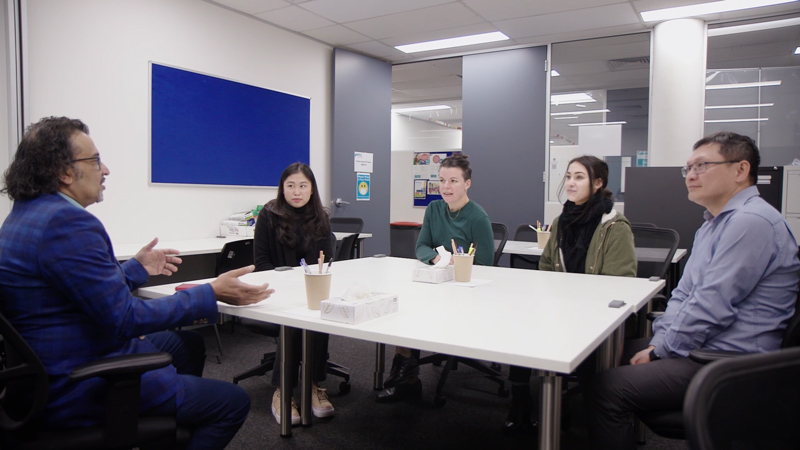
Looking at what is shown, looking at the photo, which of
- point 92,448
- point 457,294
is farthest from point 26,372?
point 457,294

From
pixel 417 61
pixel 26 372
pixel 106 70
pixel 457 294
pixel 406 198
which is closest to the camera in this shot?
pixel 26 372

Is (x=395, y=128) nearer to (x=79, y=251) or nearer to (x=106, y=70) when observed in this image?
(x=106, y=70)

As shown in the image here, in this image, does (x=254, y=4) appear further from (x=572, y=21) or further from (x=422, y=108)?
(x=422, y=108)

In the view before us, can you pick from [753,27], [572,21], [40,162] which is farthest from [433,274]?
[753,27]

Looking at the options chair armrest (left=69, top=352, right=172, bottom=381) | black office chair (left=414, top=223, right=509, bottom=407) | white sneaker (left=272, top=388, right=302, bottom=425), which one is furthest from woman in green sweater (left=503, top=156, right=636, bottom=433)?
chair armrest (left=69, top=352, right=172, bottom=381)

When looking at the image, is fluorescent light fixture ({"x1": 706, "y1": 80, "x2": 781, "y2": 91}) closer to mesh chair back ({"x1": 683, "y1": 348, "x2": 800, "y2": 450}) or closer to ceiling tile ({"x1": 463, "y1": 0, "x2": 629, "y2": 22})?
ceiling tile ({"x1": 463, "y1": 0, "x2": 629, "y2": 22})

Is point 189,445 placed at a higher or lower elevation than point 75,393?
lower

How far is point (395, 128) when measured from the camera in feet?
34.6

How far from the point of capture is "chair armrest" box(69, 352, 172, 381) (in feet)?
3.78

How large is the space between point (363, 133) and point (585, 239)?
3971 mm

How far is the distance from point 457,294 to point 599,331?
1.99 feet

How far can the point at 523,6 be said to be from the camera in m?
4.55

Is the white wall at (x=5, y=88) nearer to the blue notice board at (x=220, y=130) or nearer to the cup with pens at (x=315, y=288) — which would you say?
the blue notice board at (x=220, y=130)

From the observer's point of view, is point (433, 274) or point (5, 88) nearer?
point (433, 274)
